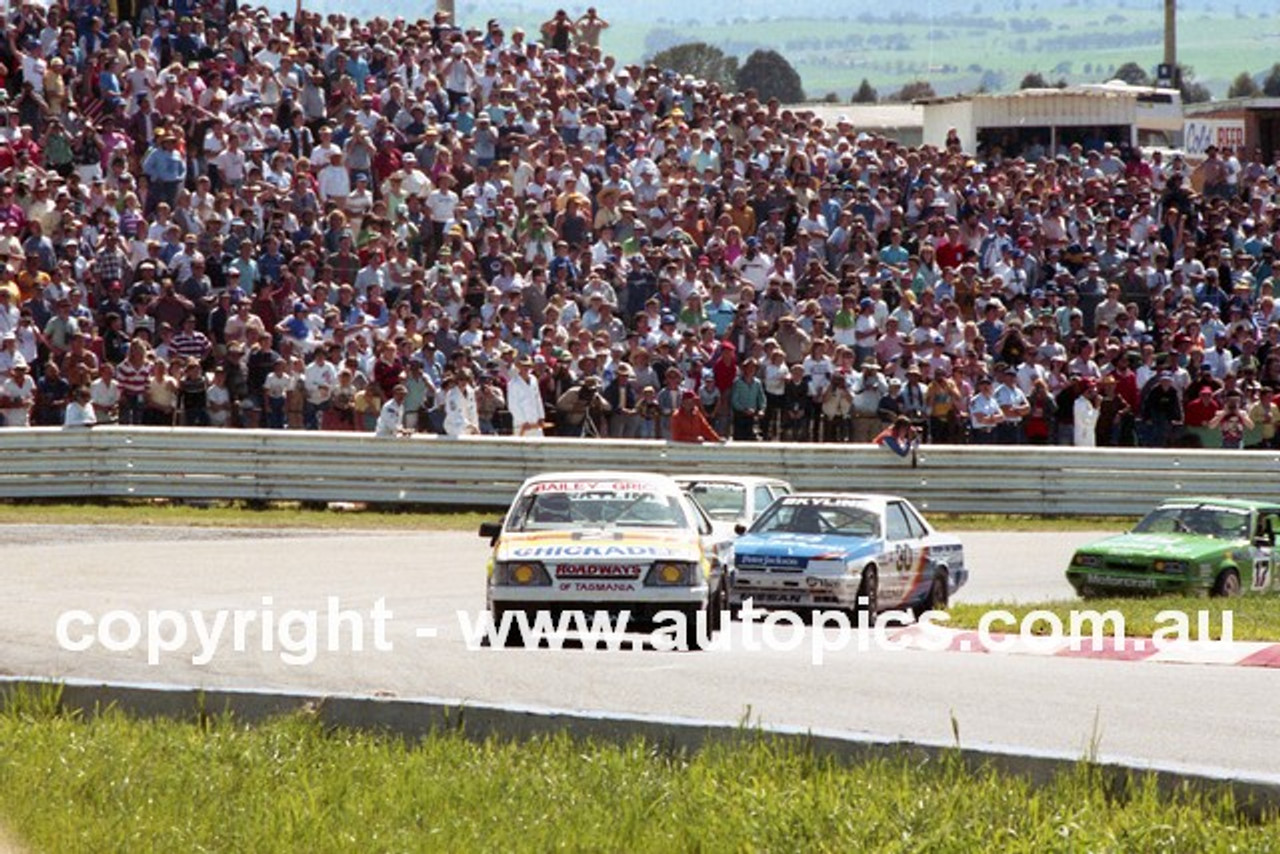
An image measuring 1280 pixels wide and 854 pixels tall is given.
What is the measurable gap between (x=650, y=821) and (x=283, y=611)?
874 centimetres

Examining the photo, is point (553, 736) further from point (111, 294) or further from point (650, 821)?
point (111, 294)

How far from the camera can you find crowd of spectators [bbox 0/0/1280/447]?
1073 inches

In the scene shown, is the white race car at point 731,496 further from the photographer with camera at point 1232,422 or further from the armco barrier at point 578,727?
the armco barrier at point 578,727

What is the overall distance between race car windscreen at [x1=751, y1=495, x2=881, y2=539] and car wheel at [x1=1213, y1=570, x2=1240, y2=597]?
3572 millimetres

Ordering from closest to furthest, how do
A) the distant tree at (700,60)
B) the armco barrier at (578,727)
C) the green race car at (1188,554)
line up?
the armco barrier at (578,727), the green race car at (1188,554), the distant tree at (700,60)

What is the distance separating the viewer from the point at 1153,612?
62.7 ft

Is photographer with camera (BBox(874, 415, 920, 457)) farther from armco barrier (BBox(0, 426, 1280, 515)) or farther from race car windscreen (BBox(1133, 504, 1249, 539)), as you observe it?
race car windscreen (BBox(1133, 504, 1249, 539))

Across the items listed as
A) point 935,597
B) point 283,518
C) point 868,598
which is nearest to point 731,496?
point 935,597

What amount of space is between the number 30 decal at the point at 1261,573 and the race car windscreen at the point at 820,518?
4.24m

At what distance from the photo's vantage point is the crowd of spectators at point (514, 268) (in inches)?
1073

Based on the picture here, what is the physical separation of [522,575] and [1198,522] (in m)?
9.00

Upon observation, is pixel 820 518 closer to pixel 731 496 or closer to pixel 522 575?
pixel 731 496

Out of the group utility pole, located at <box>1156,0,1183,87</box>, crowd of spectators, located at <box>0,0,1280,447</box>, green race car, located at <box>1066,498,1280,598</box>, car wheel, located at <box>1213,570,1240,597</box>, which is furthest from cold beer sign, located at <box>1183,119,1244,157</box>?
car wheel, located at <box>1213,570,1240,597</box>

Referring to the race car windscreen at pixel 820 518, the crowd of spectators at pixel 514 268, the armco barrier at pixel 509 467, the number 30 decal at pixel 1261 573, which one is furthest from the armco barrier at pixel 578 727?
the armco barrier at pixel 509 467
